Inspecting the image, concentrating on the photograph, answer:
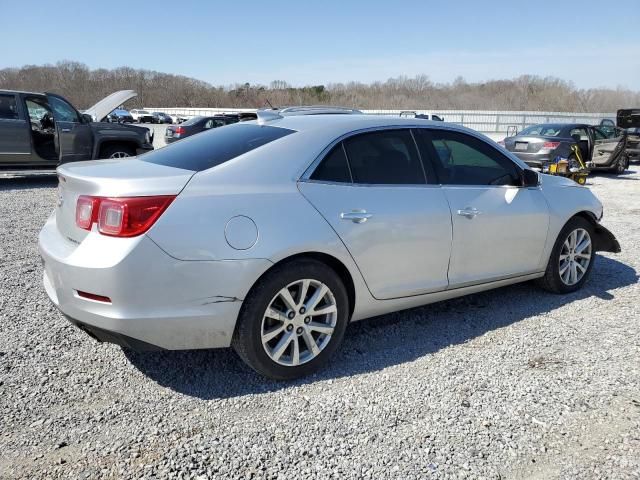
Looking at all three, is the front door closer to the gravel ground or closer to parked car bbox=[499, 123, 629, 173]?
the gravel ground

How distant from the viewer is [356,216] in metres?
3.20

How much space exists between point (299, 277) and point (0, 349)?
6.83 ft

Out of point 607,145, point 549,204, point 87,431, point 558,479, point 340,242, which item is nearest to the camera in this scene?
point 558,479

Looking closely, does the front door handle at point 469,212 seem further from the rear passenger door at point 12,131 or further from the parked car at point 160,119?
the parked car at point 160,119

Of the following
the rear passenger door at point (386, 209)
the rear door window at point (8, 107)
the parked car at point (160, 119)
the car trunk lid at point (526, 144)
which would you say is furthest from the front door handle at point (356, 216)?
the parked car at point (160, 119)

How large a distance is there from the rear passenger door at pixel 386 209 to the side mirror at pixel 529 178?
97 centimetres

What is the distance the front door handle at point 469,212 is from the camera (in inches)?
147

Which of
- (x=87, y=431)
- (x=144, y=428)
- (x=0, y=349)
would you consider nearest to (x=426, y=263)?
(x=144, y=428)

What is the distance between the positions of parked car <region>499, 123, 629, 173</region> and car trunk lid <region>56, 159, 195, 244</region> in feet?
34.7

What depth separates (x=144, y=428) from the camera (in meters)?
2.63

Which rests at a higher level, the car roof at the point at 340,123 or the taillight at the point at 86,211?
the car roof at the point at 340,123

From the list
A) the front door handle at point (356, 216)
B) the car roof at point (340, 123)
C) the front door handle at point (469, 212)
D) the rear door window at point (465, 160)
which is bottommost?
the front door handle at point (469, 212)

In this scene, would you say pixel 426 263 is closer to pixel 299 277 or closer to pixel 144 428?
pixel 299 277

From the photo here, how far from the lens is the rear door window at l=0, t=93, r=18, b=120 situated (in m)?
9.89
